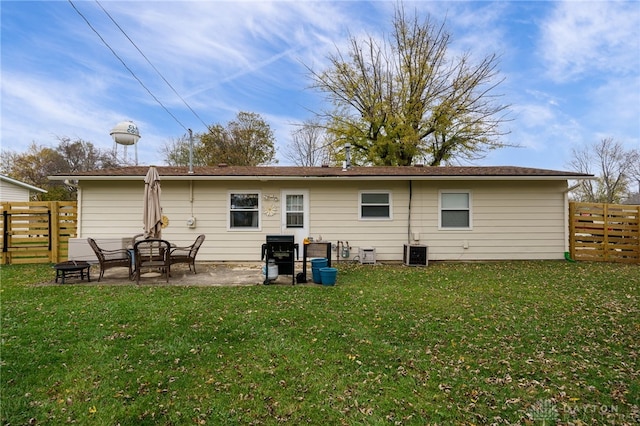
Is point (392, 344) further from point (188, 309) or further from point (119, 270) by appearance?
point (119, 270)

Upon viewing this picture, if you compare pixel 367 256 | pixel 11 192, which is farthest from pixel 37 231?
pixel 11 192

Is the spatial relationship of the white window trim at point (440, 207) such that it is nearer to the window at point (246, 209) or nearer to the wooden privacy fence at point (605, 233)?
the wooden privacy fence at point (605, 233)

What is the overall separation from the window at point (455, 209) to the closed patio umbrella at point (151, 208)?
7.79 m

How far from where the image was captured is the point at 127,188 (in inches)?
367

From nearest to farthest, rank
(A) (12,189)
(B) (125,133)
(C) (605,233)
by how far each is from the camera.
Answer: (C) (605,233) → (B) (125,133) → (A) (12,189)

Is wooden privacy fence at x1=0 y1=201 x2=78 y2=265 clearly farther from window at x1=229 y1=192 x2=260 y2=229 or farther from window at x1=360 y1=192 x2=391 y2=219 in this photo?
window at x1=360 y1=192 x2=391 y2=219

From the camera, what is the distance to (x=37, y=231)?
29.4 ft

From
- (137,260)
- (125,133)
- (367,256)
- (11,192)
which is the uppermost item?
(125,133)

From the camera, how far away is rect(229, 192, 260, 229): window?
950cm

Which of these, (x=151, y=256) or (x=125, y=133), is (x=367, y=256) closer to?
(x=151, y=256)

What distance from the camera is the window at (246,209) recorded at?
9500mm

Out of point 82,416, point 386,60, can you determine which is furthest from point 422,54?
point 82,416

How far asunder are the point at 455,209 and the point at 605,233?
4509 millimetres

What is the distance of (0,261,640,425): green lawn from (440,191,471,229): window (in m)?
4.17
